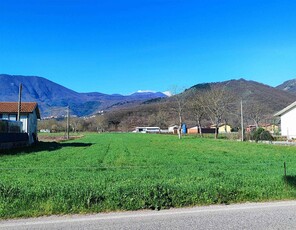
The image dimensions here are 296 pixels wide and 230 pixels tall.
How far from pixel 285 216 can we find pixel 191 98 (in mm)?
86931

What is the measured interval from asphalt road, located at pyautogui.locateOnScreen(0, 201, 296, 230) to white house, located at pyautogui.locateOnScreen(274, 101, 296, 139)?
49812 mm

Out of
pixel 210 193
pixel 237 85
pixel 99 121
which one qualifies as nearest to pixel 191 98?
pixel 237 85

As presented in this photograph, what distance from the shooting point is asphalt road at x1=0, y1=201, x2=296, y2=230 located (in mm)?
6023

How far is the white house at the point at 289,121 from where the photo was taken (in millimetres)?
54287

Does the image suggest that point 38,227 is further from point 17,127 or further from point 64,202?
point 17,127

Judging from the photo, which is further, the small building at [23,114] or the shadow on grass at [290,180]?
the small building at [23,114]

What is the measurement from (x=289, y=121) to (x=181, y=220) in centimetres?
5397

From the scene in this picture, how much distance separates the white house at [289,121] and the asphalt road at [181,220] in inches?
1961

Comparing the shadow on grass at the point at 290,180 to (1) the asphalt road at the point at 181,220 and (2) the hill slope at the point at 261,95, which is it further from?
(2) the hill slope at the point at 261,95

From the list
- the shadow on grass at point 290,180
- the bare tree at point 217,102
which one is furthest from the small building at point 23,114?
the shadow on grass at point 290,180

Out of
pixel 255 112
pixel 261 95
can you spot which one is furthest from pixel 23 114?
pixel 261 95

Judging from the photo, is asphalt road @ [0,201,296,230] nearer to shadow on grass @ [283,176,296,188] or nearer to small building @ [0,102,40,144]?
shadow on grass @ [283,176,296,188]

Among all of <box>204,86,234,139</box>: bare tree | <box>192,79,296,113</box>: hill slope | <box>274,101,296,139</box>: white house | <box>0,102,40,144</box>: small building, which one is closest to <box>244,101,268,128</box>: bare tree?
<box>192,79,296,113</box>: hill slope

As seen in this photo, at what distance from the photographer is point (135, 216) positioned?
674cm
